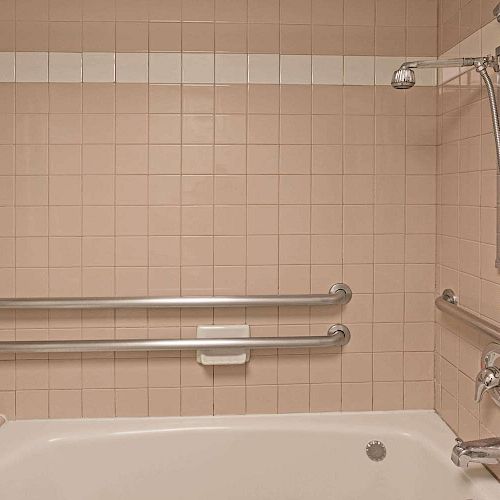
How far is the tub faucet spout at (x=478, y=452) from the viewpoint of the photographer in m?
1.72

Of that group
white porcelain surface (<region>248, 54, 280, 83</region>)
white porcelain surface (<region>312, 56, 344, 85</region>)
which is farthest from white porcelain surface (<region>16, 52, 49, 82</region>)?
white porcelain surface (<region>312, 56, 344, 85</region>)

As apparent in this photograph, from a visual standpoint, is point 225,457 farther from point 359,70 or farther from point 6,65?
point 6,65

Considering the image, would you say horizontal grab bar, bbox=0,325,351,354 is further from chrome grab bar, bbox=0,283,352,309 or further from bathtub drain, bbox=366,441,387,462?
bathtub drain, bbox=366,441,387,462

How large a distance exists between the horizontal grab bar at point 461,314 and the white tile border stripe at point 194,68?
778 mm

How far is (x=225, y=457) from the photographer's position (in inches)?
88.3

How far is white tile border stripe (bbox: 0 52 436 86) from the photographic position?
2.26 metres

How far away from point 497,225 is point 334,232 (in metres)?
0.64

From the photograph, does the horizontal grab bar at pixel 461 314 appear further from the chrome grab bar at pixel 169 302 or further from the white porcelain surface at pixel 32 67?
the white porcelain surface at pixel 32 67

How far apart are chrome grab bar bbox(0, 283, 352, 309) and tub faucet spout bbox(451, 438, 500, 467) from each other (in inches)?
27.5

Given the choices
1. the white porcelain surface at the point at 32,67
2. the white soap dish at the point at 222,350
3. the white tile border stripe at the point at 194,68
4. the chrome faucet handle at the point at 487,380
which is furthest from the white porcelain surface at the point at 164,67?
the chrome faucet handle at the point at 487,380

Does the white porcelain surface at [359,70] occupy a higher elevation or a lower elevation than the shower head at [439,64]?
higher

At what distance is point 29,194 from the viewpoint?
89.4 inches

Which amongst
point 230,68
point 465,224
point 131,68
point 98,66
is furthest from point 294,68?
point 465,224

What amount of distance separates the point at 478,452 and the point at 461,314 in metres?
0.43
